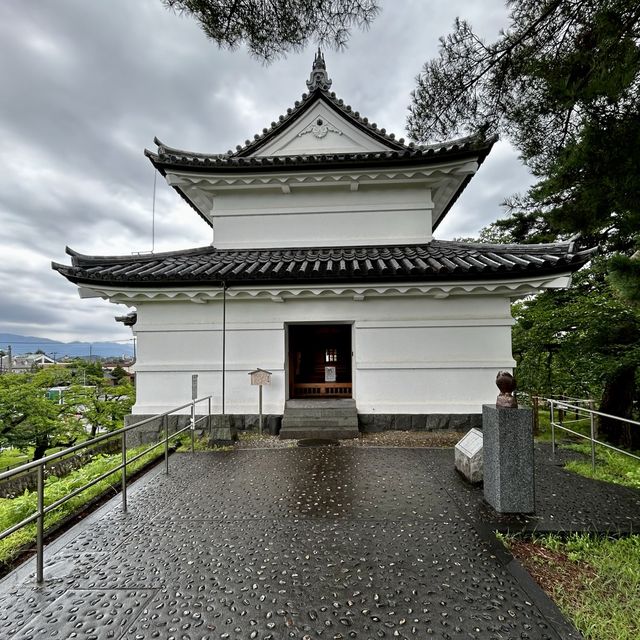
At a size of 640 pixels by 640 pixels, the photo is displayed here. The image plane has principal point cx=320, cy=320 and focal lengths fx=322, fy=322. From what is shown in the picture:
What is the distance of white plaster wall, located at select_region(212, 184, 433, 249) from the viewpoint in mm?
8125

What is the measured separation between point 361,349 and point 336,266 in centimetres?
182

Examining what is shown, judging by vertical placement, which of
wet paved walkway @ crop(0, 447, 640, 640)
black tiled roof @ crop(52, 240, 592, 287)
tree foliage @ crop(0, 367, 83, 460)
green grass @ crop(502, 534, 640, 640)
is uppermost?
black tiled roof @ crop(52, 240, 592, 287)

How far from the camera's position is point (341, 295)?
671 centimetres

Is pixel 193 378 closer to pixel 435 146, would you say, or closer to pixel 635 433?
pixel 435 146

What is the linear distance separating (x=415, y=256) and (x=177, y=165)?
587cm

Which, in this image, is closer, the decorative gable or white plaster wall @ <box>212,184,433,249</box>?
white plaster wall @ <box>212,184,433,249</box>

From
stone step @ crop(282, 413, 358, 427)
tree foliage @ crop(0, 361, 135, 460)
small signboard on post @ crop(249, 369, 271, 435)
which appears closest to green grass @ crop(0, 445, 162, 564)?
small signboard on post @ crop(249, 369, 271, 435)

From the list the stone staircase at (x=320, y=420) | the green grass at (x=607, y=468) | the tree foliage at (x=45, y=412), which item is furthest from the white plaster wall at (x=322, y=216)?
the tree foliage at (x=45, y=412)

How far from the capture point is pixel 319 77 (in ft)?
30.9

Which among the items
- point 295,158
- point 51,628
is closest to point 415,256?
point 295,158

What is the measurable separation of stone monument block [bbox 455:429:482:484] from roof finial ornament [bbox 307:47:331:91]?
9.35 m

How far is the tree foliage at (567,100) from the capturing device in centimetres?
284

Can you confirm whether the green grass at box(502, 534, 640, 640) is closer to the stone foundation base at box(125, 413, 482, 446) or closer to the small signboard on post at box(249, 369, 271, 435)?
the stone foundation base at box(125, 413, 482, 446)

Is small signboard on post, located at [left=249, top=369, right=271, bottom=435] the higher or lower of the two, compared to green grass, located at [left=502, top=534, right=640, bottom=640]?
higher
